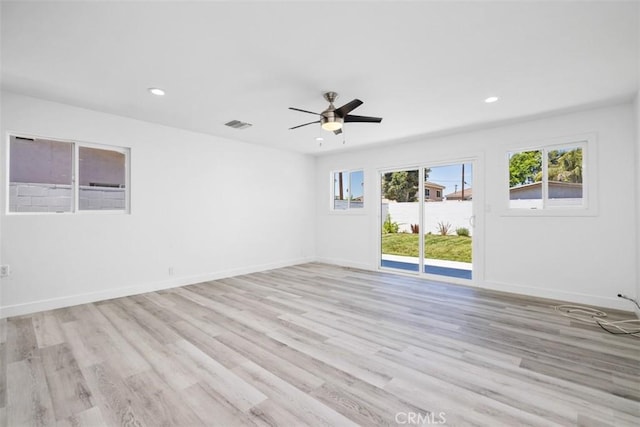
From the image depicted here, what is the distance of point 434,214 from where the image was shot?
5.27 metres

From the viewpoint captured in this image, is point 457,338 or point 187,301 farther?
point 187,301

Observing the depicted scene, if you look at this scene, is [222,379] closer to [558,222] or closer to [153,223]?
[153,223]

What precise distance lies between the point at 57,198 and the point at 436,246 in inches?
234

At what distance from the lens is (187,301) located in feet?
12.7

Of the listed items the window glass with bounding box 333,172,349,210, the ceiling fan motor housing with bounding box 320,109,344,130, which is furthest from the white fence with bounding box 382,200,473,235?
the ceiling fan motor housing with bounding box 320,109,344,130

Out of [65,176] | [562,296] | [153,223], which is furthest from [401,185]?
[65,176]

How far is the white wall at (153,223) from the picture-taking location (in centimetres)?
339

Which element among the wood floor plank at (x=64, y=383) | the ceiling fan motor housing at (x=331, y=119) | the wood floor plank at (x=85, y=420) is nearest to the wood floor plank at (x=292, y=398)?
the wood floor plank at (x=85, y=420)

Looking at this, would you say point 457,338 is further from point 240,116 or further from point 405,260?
point 240,116

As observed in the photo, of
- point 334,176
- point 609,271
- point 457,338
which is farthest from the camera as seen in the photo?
point 334,176

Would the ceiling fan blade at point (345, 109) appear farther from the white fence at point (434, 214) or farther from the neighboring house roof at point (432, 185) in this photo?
the white fence at point (434, 214)

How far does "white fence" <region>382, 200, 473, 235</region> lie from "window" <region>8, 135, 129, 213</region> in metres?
4.82

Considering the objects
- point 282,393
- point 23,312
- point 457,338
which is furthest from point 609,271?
point 23,312

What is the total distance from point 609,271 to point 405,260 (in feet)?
10.0
